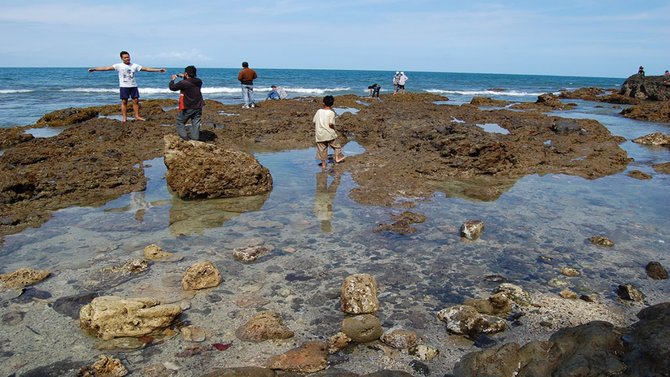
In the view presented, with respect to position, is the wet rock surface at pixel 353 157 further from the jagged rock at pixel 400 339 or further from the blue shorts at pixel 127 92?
the jagged rock at pixel 400 339

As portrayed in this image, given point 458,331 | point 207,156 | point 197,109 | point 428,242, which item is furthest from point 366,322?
point 197,109

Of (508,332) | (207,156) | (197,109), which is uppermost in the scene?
(197,109)

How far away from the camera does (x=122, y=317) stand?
12.8ft

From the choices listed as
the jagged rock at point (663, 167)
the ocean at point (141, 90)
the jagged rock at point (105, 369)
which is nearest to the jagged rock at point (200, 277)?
the jagged rock at point (105, 369)

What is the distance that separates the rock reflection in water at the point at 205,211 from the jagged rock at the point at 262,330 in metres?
2.63

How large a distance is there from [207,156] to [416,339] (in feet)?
18.3

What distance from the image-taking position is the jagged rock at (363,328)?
396 cm

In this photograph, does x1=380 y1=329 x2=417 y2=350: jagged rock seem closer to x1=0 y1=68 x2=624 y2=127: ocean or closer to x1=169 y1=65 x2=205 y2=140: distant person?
x1=169 y1=65 x2=205 y2=140: distant person

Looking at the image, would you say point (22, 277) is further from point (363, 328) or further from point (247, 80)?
point (247, 80)

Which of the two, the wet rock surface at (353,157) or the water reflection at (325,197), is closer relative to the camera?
the water reflection at (325,197)

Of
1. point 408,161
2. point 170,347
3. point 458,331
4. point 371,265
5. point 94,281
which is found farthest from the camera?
point 408,161

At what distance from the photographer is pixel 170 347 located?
3.78 metres

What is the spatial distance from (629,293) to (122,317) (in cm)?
497

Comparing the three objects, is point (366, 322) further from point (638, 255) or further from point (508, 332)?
point (638, 255)
